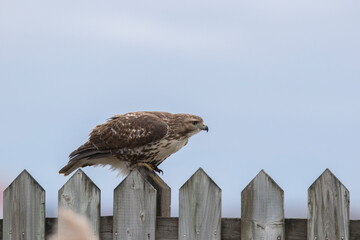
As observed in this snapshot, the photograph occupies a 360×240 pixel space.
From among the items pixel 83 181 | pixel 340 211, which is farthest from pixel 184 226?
pixel 340 211

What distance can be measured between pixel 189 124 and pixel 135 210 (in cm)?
314

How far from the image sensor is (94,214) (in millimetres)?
4129

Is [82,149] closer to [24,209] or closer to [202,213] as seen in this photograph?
[24,209]

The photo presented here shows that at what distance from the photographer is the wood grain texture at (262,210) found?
393cm

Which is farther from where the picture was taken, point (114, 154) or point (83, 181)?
point (114, 154)

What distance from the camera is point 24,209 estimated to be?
427 cm

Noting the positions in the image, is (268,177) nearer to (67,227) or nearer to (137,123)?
(67,227)

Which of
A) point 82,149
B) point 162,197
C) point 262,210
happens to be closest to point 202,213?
point 262,210

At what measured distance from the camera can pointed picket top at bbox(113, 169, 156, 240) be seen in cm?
407

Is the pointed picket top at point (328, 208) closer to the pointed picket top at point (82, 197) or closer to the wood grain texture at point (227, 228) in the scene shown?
the wood grain texture at point (227, 228)

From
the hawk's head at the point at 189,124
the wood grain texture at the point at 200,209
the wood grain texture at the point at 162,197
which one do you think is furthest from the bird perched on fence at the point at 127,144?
the wood grain texture at the point at 200,209

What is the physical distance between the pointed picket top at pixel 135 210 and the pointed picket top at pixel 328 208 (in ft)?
3.83

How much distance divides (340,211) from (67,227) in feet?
8.69

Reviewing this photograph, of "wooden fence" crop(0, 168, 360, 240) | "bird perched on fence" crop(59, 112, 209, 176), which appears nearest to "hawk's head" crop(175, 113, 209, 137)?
"bird perched on fence" crop(59, 112, 209, 176)
